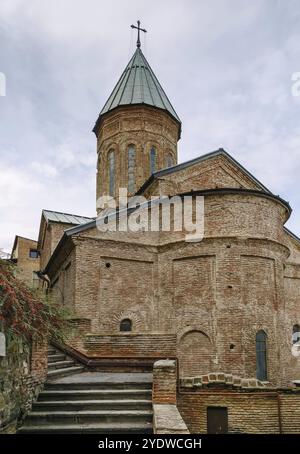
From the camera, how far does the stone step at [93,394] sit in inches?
287

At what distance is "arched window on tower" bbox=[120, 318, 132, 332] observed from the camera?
15.5 meters

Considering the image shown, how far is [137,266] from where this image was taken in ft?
52.9

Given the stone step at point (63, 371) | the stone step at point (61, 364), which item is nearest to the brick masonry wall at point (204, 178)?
the stone step at point (61, 364)

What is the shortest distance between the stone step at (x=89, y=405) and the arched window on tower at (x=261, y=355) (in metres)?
7.88

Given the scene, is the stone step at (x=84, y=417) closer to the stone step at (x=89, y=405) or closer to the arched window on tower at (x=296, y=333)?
the stone step at (x=89, y=405)

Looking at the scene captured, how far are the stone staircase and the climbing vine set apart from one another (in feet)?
2.96

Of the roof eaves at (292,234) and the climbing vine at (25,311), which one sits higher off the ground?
the roof eaves at (292,234)

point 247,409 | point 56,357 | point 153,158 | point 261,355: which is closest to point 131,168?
point 153,158

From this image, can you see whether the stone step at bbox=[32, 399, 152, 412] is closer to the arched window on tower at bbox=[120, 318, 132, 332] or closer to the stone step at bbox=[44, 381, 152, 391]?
the stone step at bbox=[44, 381, 152, 391]

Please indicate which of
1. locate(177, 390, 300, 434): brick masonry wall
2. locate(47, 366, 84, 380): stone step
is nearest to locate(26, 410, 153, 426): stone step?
locate(47, 366, 84, 380): stone step

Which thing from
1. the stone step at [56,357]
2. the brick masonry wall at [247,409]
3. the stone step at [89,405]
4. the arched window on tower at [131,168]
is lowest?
the brick masonry wall at [247,409]

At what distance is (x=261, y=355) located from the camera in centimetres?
1445

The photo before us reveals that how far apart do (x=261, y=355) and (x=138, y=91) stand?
1548cm

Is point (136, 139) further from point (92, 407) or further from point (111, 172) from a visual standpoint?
point (92, 407)
